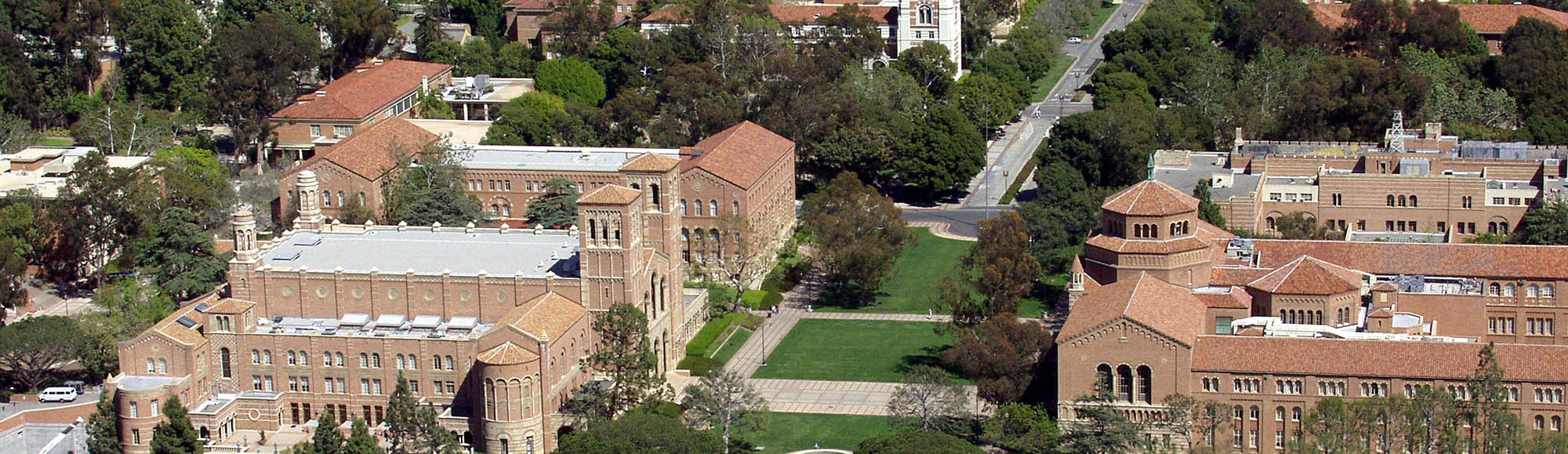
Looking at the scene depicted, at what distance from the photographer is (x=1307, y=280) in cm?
12812

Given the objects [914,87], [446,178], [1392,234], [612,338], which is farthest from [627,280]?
[914,87]

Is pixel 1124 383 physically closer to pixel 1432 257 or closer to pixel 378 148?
pixel 1432 257

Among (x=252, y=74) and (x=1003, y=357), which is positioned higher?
(x=252, y=74)

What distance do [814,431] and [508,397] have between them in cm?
1774

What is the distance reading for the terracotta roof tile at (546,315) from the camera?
12200cm

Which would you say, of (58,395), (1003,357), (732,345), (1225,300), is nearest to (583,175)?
(732,345)

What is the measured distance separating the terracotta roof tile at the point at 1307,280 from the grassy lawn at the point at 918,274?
96.0ft

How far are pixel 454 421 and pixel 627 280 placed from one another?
12836 mm

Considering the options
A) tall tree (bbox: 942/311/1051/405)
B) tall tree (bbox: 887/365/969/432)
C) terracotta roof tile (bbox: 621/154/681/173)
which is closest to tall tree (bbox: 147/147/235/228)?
terracotta roof tile (bbox: 621/154/681/173)

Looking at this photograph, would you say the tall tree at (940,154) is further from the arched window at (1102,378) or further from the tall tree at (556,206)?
the arched window at (1102,378)

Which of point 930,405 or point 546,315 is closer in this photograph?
point 930,405

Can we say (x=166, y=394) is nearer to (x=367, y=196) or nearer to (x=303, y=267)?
(x=303, y=267)

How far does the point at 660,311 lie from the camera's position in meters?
136

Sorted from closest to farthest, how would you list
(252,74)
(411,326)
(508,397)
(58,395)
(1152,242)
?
→ (508,397) < (411,326) < (58,395) < (1152,242) < (252,74)
